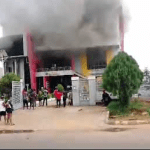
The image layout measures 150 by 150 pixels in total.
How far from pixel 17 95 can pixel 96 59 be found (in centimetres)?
1677

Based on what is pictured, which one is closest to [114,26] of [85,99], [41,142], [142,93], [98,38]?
[98,38]

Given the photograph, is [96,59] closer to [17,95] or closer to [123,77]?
[17,95]

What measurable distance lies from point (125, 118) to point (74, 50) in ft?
61.3

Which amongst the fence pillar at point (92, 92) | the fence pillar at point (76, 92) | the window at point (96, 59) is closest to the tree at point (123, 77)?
the fence pillar at point (92, 92)

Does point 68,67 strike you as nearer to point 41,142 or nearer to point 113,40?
point 113,40

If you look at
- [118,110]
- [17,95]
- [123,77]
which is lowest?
[118,110]

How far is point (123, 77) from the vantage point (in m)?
8.78

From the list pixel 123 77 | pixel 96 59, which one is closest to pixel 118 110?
pixel 123 77

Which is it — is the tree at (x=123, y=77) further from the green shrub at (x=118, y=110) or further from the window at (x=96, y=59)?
the window at (x=96, y=59)

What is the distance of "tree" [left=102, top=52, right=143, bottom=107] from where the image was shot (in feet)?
28.9

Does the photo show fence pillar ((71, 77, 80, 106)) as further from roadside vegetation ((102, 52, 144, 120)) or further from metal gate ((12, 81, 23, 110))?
roadside vegetation ((102, 52, 144, 120))

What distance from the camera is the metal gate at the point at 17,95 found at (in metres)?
11.8

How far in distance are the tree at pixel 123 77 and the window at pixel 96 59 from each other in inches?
706

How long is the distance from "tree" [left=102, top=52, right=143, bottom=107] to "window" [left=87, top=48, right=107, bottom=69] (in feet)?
58.9
